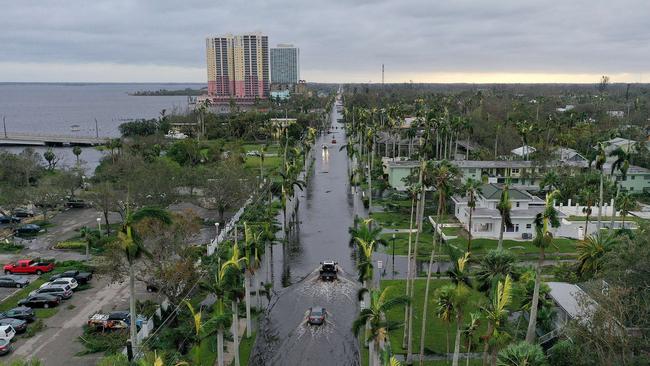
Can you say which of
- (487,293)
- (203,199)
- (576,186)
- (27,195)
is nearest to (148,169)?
(203,199)

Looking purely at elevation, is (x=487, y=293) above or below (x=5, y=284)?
above

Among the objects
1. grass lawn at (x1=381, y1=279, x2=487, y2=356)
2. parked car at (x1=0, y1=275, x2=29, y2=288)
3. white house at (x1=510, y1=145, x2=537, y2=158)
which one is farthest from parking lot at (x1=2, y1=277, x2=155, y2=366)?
white house at (x1=510, y1=145, x2=537, y2=158)

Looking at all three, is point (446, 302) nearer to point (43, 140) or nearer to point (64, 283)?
point (64, 283)

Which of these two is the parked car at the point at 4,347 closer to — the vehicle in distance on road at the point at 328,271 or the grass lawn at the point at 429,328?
the vehicle in distance on road at the point at 328,271

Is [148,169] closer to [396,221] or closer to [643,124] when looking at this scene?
[396,221]

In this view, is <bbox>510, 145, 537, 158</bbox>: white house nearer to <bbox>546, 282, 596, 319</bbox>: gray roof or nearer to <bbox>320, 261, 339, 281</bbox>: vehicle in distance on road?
<bbox>320, 261, 339, 281</bbox>: vehicle in distance on road

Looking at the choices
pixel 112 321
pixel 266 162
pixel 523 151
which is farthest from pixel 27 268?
A: pixel 523 151
